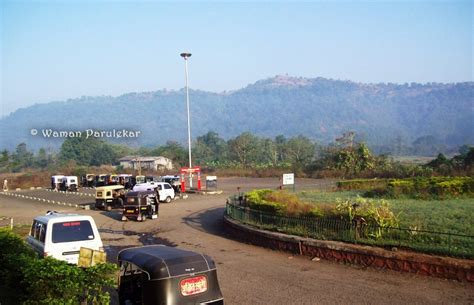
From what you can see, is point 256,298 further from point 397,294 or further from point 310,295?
point 397,294

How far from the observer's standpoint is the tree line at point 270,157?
46.0 metres

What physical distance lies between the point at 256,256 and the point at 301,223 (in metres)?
1.88

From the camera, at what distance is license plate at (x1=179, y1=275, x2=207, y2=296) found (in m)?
7.44

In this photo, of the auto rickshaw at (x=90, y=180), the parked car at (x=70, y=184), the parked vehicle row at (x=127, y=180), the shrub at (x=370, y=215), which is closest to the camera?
the shrub at (x=370, y=215)

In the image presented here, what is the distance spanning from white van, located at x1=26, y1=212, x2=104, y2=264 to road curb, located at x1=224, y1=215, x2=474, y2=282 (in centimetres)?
614

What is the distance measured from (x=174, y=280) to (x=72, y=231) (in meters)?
5.53

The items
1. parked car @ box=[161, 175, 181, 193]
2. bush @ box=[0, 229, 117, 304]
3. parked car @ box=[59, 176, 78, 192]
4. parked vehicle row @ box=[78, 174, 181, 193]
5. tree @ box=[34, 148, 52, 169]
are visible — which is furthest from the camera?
tree @ box=[34, 148, 52, 169]

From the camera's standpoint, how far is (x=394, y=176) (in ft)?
146

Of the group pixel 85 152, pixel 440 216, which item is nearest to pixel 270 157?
pixel 85 152

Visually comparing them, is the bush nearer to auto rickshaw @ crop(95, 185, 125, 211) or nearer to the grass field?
the grass field

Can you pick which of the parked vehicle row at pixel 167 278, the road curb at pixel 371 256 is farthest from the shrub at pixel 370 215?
the parked vehicle row at pixel 167 278

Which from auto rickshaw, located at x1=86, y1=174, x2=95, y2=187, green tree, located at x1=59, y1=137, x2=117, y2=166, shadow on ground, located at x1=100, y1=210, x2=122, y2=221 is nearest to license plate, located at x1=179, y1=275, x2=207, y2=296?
shadow on ground, located at x1=100, y1=210, x2=122, y2=221

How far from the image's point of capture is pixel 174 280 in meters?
7.39

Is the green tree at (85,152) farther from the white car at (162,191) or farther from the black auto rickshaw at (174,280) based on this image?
the black auto rickshaw at (174,280)
